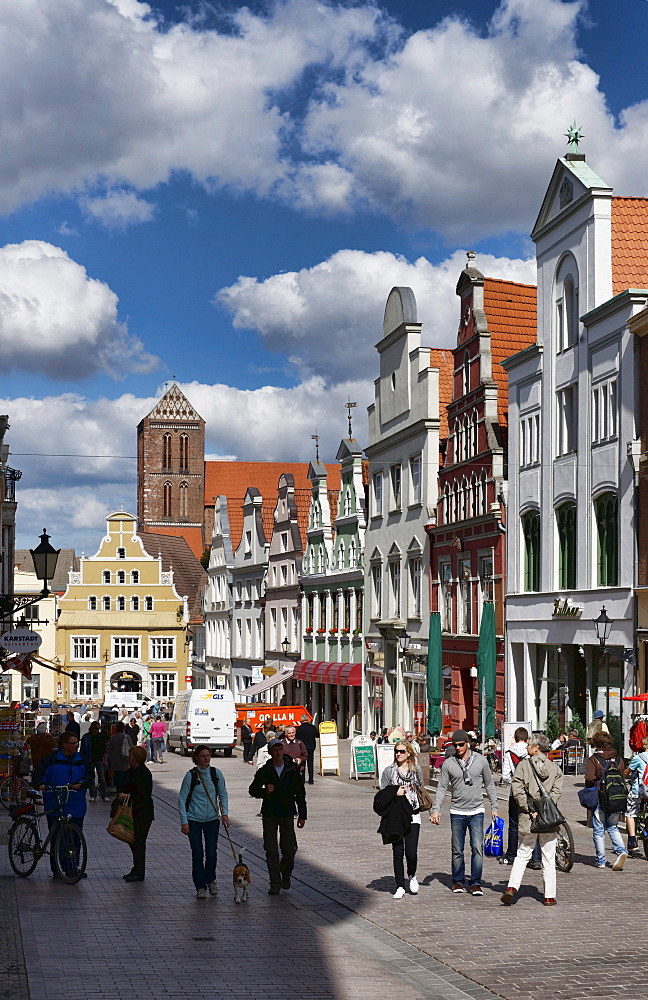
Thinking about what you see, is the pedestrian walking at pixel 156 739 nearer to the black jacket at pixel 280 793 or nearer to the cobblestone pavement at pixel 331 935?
the cobblestone pavement at pixel 331 935

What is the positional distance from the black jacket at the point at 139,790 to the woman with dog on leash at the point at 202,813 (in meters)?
1.19

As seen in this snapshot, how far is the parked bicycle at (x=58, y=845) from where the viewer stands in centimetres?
1542

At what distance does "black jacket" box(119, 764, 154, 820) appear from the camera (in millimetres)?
15750

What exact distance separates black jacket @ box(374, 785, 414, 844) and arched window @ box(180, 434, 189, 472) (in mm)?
133274

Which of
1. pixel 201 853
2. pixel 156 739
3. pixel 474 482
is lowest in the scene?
pixel 156 739

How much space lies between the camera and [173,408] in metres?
151

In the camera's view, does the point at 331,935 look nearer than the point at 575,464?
Yes

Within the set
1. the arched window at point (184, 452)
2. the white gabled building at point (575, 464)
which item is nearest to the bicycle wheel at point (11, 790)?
the white gabled building at point (575, 464)

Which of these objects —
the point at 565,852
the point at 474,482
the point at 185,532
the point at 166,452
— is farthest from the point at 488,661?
the point at 166,452

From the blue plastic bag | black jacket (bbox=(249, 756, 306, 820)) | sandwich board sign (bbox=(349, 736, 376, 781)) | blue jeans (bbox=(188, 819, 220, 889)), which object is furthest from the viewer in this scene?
sandwich board sign (bbox=(349, 736, 376, 781))

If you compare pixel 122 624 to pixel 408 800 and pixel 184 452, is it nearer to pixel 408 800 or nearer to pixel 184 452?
pixel 184 452

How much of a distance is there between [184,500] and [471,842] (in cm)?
13235

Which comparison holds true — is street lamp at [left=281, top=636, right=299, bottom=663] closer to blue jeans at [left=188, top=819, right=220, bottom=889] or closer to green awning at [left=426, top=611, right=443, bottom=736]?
green awning at [left=426, top=611, right=443, bottom=736]

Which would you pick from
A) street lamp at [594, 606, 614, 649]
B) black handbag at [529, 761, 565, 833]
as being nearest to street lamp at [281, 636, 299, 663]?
street lamp at [594, 606, 614, 649]
